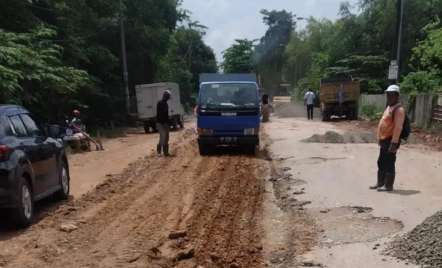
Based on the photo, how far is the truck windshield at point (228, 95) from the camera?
17.1 meters

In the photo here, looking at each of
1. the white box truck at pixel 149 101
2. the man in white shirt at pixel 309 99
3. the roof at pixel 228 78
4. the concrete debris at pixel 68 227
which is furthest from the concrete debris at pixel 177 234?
the man in white shirt at pixel 309 99

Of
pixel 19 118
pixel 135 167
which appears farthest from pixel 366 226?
pixel 135 167

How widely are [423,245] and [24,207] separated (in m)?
5.28

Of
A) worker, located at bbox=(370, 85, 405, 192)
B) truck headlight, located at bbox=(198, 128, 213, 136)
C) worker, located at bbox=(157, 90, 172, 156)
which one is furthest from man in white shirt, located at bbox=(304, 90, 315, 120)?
worker, located at bbox=(370, 85, 405, 192)

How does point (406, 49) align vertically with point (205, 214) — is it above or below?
above

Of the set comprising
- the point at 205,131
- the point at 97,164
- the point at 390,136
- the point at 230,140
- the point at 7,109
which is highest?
the point at 7,109

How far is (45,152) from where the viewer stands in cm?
954

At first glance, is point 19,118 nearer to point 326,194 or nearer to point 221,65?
point 326,194

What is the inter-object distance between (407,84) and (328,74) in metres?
21.8

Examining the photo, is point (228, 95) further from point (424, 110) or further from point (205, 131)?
point (424, 110)

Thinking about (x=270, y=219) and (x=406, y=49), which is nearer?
(x=270, y=219)

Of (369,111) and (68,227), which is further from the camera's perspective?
(369,111)

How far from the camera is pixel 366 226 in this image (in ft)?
25.3

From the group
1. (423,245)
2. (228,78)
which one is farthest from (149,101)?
(423,245)
